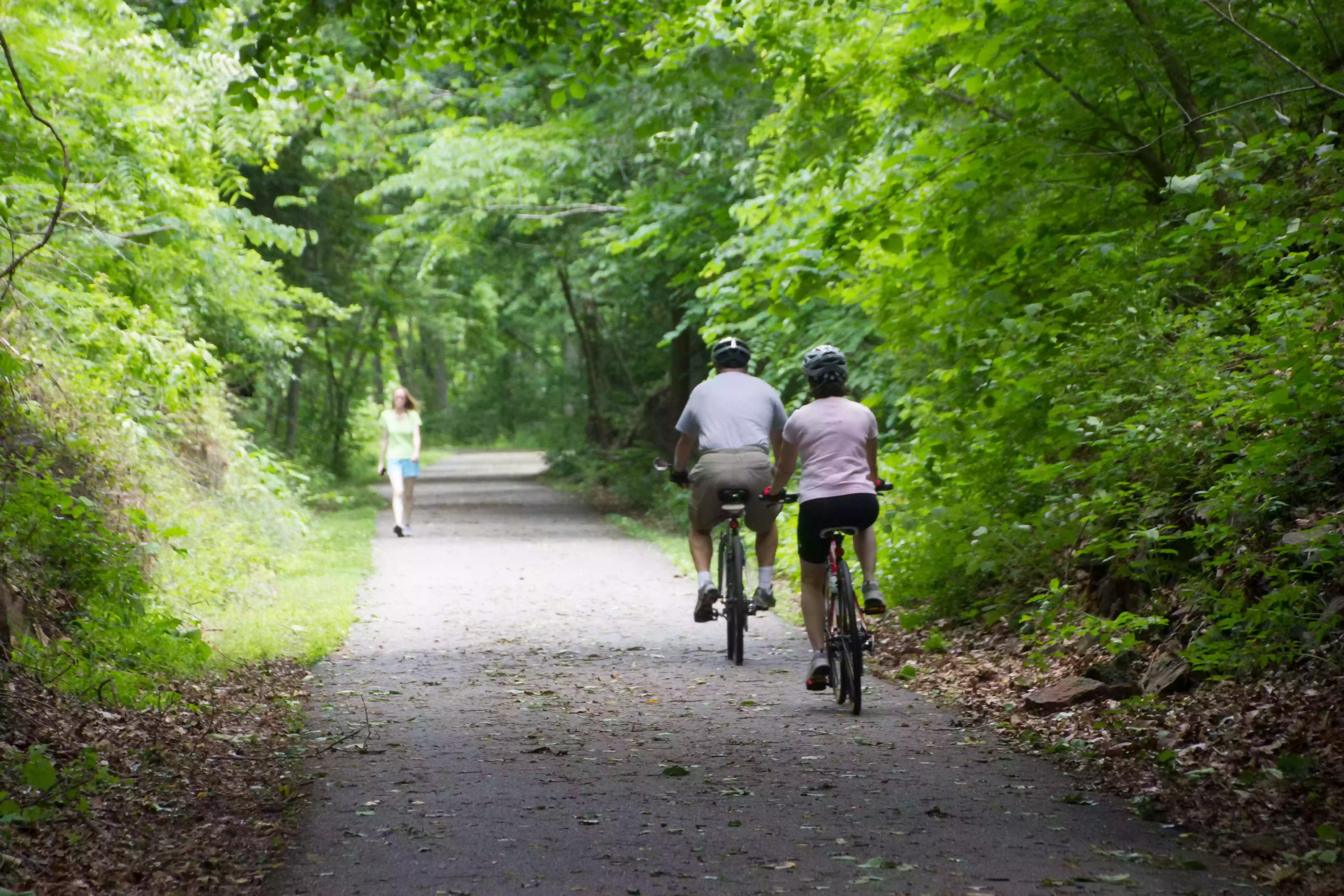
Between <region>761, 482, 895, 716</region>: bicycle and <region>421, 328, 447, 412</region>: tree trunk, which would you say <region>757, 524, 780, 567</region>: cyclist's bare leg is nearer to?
<region>761, 482, 895, 716</region>: bicycle

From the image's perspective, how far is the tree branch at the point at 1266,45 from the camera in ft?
23.6

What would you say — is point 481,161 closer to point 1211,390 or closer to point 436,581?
point 436,581

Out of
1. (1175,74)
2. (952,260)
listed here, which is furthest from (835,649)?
(1175,74)

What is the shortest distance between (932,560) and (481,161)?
1301cm

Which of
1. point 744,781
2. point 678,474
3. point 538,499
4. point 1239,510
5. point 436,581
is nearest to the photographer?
point 744,781

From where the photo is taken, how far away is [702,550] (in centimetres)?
1010

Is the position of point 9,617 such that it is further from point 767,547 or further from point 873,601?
point 767,547

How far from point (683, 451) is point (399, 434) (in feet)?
34.0

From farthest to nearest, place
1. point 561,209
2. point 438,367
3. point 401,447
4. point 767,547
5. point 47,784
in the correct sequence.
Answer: point 438,367 < point 561,209 < point 401,447 < point 767,547 < point 47,784

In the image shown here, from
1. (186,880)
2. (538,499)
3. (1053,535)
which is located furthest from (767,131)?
(538,499)

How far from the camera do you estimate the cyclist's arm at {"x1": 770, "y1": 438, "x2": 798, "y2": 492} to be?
8328mm

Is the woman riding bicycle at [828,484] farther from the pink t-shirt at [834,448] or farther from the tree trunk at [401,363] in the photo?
the tree trunk at [401,363]

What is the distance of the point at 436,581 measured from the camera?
14.8 metres

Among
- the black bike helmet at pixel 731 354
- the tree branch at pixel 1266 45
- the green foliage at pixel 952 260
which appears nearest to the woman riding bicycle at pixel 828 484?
the green foliage at pixel 952 260
